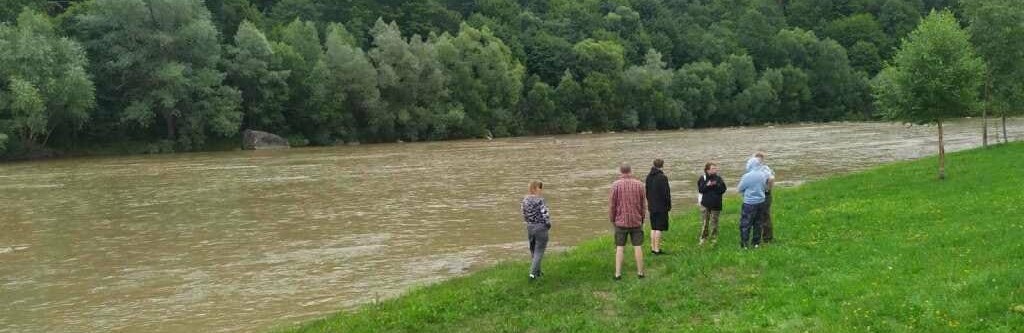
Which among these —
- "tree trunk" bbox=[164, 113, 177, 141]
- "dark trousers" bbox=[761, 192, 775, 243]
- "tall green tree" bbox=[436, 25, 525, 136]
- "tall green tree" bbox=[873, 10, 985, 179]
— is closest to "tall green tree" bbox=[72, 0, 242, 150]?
"tree trunk" bbox=[164, 113, 177, 141]

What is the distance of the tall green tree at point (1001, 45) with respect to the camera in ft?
144

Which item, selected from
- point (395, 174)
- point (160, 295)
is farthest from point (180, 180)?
point (160, 295)

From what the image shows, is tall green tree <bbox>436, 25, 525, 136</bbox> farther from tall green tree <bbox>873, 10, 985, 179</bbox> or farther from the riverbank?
the riverbank

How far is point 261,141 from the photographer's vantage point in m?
86.3

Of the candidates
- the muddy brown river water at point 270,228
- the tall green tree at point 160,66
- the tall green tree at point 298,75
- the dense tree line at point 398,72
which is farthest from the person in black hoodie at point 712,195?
the tall green tree at point 298,75

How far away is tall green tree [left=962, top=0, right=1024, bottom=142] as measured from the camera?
4395 centimetres

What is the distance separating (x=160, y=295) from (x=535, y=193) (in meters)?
9.06

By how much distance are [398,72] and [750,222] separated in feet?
263

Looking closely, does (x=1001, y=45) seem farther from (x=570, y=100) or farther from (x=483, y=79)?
(x=570, y=100)

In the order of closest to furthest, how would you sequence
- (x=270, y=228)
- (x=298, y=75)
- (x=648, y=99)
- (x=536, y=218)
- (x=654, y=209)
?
(x=536, y=218)
(x=654, y=209)
(x=270, y=228)
(x=298, y=75)
(x=648, y=99)

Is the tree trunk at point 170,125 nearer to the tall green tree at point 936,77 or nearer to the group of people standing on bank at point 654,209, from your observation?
the tall green tree at point 936,77

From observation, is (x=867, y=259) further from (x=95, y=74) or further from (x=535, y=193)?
(x=95, y=74)

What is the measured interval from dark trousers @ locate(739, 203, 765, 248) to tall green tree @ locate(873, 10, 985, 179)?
14496 mm

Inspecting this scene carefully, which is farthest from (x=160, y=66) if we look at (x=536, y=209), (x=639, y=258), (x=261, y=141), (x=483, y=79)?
(x=639, y=258)
